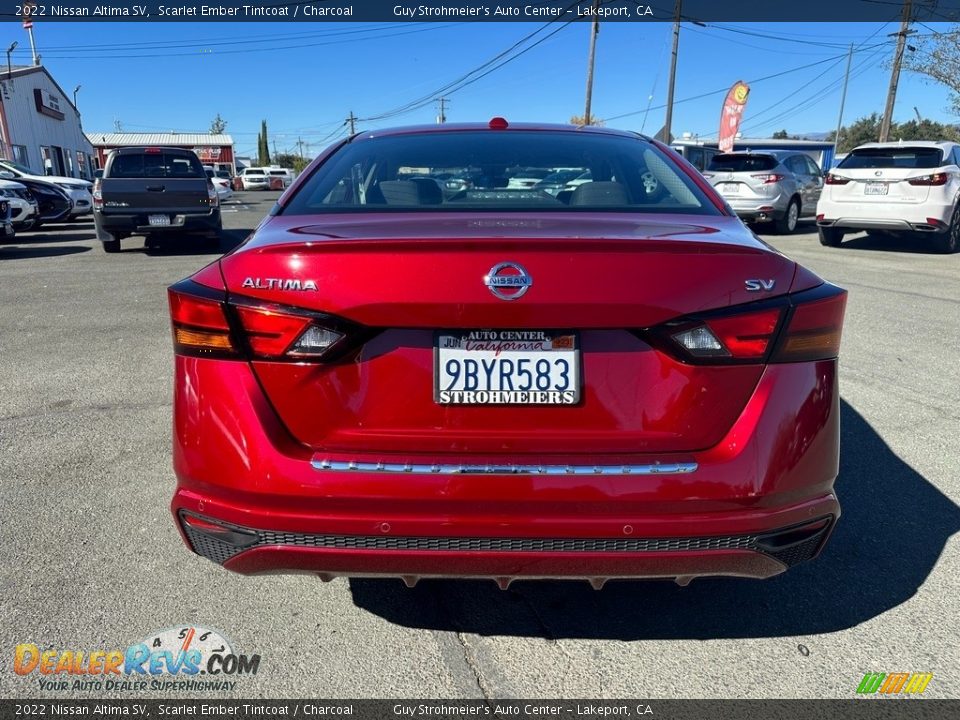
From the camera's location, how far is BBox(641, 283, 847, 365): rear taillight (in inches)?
73.6

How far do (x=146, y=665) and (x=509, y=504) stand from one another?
1.25 m

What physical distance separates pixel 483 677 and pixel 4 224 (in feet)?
43.5

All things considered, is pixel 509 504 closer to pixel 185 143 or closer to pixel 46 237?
pixel 46 237

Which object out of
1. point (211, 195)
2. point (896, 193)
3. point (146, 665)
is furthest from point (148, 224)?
point (896, 193)

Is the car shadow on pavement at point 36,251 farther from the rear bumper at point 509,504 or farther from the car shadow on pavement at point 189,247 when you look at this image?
the rear bumper at point 509,504

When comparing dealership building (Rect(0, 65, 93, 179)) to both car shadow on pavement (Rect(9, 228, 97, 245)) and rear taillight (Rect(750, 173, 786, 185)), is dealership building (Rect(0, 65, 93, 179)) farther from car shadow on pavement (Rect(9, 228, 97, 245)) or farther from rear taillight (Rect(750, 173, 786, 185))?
rear taillight (Rect(750, 173, 786, 185))

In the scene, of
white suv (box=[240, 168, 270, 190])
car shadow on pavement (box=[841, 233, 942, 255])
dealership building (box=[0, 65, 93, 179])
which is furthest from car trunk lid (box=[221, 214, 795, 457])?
white suv (box=[240, 168, 270, 190])

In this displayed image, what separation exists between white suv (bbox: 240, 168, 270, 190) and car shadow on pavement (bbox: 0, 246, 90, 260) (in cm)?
3878

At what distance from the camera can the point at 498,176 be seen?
9.81ft

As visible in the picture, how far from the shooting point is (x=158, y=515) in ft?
10.1

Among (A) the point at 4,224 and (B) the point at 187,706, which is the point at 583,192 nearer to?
(B) the point at 187,706

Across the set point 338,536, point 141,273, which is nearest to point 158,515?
point 338,536

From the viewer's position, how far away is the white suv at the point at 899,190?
36.9 feet

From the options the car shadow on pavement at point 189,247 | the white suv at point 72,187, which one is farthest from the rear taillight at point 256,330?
the white suv at point 72,187
